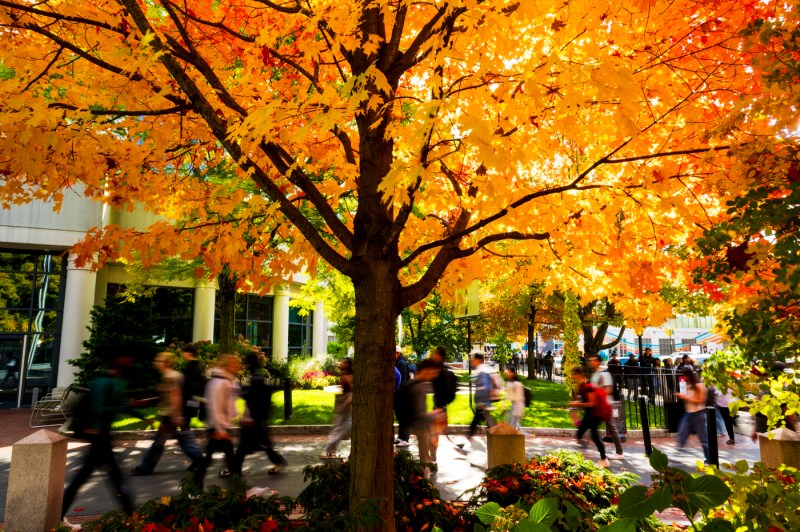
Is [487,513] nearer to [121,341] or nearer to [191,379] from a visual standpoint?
[191,379]

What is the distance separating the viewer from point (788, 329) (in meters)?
2.49

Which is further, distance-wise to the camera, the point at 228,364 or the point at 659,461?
the point at 228,364

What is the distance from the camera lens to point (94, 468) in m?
5.98

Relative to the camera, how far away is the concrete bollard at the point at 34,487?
5262mm

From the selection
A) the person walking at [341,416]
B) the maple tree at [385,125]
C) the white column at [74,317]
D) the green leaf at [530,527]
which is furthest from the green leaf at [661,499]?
the white column at [74,317]

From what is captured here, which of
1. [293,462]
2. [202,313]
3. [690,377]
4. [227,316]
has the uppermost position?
[202,313]

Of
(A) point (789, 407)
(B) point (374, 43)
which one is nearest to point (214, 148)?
(B) point (374, 43)

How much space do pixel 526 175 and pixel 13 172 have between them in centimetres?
588

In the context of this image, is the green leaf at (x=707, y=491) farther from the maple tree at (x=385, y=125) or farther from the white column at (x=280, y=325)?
the white column at (x=280, y=325)

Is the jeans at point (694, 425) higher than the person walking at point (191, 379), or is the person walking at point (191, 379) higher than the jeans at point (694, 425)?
the person walking at point (191, 379)

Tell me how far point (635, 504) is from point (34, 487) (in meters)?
6.03

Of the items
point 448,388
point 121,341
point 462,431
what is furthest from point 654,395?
point 121,341

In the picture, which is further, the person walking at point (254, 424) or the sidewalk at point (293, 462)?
the person walking at point (254, 424)

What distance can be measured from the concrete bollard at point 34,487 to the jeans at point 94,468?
0.99ft
